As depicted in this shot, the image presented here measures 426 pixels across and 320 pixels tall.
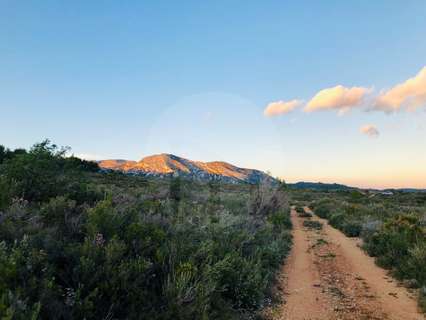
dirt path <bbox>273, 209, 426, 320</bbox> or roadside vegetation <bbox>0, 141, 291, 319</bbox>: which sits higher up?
roadside vegetation <bbox>0, 141, 291, 319</bbox>

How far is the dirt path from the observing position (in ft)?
21.4

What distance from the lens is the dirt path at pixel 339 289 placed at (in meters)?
6.53

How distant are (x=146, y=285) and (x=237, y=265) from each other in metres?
2.83

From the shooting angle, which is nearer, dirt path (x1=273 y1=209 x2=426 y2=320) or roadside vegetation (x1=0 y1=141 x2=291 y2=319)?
roadside vegetation (x1=0 y1=141 x2=291 y2=319)

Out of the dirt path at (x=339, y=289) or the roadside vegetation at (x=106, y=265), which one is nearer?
the roadside vegetation at (x=106, y=265)

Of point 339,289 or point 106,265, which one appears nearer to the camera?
point 106,265

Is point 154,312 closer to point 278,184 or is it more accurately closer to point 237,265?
point 237,265

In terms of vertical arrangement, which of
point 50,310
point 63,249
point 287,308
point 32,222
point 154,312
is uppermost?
point 32,222

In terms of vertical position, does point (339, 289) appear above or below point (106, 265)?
below

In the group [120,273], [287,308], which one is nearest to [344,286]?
[287,308]

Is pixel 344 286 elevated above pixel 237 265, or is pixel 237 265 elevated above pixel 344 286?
pixel 237 265

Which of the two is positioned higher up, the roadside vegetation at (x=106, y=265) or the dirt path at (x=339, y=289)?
the roadside vegetation at (x=106, y=265)

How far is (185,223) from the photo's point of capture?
816 centimetres

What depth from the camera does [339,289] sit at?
317 inches
